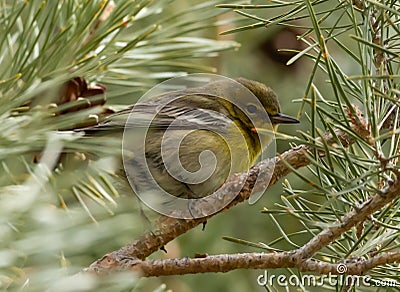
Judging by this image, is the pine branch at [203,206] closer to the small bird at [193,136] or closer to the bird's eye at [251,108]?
the small bird at [193,136]

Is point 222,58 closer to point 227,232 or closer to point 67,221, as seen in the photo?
point 227,232

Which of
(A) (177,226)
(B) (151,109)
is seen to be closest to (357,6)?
(A) (177,226)

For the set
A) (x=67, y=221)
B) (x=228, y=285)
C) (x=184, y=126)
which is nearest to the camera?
(x=67, y=221)

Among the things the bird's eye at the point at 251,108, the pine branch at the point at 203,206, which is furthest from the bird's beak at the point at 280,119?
the pine branch at the point at 203,206

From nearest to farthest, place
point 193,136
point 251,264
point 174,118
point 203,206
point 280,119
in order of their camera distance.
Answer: point 251,264 < point 203,206 < point 193,136 < point 174,118 < point 280,119

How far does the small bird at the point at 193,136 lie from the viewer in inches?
102

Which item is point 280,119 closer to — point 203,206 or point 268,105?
point 268,105

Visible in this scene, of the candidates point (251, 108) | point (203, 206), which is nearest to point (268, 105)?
point (251, 108)

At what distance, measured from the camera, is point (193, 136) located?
282cm

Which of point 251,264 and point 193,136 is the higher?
point 193,136

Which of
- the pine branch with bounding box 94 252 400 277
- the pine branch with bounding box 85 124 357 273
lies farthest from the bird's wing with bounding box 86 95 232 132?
the pine branch with bounding box 94 252 400 277

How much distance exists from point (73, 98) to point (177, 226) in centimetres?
57

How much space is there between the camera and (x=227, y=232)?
3580mm

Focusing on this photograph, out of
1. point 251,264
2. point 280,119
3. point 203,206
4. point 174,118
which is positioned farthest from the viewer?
point 280,119
